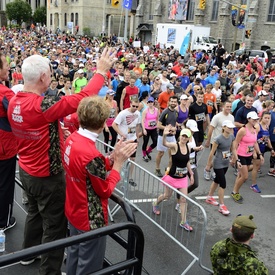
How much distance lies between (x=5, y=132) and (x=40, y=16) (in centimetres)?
8412

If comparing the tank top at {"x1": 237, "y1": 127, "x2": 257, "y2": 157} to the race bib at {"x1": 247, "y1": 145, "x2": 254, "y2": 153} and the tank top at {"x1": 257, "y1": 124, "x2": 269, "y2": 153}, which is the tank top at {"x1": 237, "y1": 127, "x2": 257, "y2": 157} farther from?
the tank top at {"x1": 257, "y1": 124, "x2": 269, "y2": 153}

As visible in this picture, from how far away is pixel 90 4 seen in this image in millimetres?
62812

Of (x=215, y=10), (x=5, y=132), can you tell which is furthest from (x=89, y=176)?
(x=215, y=10)

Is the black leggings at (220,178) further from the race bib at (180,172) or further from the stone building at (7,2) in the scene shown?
the stone building at (7,2)

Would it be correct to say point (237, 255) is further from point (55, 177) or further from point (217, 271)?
point (55, 177)

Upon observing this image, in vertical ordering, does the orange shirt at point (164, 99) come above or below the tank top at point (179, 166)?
above

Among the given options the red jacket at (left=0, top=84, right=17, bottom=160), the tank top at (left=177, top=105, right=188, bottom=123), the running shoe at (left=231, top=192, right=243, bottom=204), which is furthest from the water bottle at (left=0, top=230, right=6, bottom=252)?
the tank top at (left=177, top=105, right=188, bottom=123)

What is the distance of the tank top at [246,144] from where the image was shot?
669 cm

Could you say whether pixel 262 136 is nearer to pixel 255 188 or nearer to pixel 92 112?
pixel 255 188

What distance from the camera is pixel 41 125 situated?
114 inches

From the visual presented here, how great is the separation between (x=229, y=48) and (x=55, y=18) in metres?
45.1

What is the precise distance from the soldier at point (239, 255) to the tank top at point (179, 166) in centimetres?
242

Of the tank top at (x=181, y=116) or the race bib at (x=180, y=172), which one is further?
the tank top at (x=181, y=116)

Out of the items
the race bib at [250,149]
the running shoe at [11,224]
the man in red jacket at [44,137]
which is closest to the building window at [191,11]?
the race bib at [250,149]
